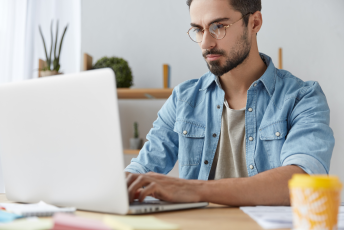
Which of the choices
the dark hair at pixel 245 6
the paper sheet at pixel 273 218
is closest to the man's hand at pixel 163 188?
the paper sheet at pixel 273 218

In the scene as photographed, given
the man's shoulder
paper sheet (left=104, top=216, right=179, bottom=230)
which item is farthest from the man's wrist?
the man's shoulder

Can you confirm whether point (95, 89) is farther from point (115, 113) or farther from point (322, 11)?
point (322, 11)

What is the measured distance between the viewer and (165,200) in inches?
30.0

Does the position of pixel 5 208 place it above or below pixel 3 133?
below

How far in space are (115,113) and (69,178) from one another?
0.20m

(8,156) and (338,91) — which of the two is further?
(338,91)

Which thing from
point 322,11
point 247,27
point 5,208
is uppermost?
point 322,11

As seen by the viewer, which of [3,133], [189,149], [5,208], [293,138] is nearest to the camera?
[5,208]

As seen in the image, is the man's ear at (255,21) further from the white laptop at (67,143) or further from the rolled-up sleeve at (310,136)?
the white laptop at (67,143)

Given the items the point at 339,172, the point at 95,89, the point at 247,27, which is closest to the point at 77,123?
the point at 95,89

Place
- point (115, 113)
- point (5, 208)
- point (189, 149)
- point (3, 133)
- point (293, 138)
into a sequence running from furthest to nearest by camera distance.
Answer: point (189, 149) < point (293, 138) < point (3, 133) < point (5, 208) < point (115, 113)

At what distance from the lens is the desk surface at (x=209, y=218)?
0.59m

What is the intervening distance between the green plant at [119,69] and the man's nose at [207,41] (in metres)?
1.01

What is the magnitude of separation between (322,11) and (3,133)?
233 centimetres
